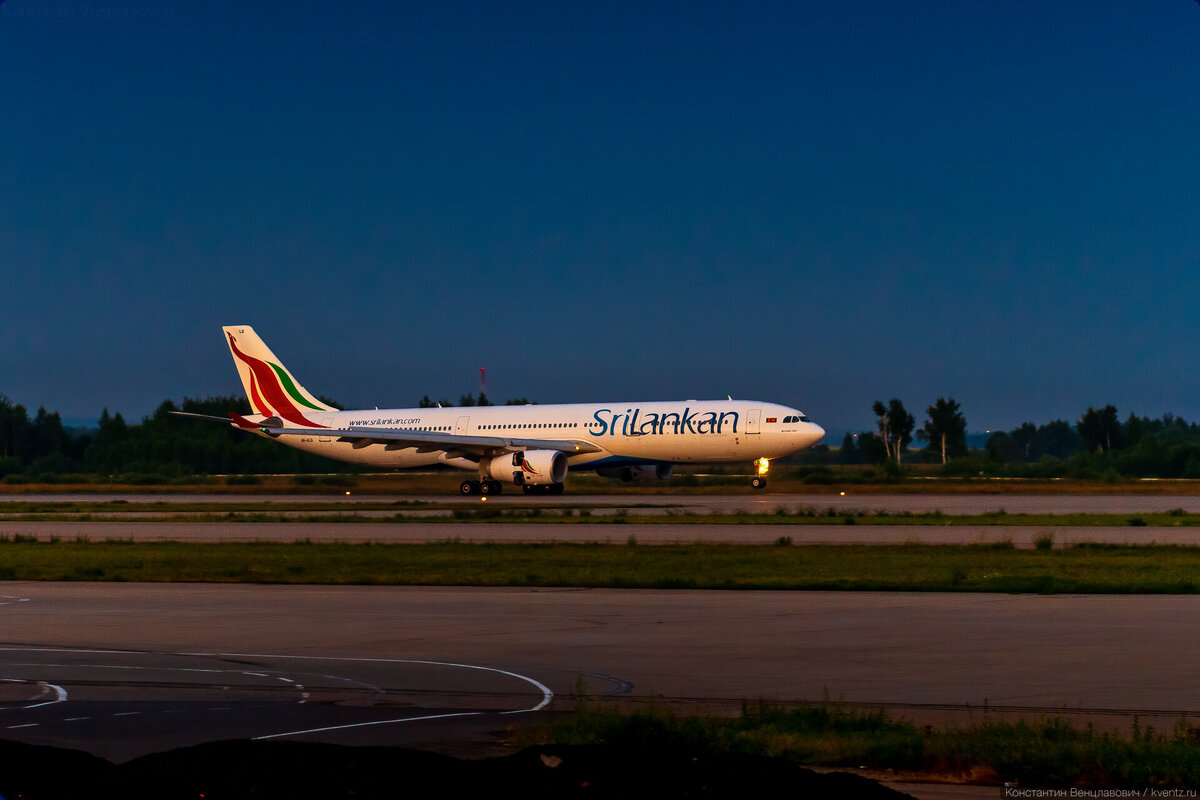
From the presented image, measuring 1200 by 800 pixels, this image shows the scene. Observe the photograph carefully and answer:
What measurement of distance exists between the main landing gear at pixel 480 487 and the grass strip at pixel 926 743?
44053 mm

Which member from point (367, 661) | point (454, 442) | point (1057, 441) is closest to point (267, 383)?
point (454, 442)

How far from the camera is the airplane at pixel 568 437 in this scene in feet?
167

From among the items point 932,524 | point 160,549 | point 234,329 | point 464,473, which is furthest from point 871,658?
point 234,329

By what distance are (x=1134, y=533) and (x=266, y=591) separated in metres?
20.6

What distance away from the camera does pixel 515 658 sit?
43.1 feet

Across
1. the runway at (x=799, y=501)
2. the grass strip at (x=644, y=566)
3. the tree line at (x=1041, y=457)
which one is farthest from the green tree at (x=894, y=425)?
the grass strip at (x=644, y=566)

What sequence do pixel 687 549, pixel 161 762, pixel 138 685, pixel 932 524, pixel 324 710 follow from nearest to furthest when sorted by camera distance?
1. pixel 161 762
2. pixel 324 710
3. pixel 138 685
4. pixel 687 549
5. pixel 932 524

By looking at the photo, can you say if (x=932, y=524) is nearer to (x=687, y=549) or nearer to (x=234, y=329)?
(x=687, y=549)

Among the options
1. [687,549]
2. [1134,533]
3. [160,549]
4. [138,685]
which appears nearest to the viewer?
[138,685]

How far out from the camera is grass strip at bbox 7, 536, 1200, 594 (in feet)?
68.0

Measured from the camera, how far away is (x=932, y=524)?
34.6 meters

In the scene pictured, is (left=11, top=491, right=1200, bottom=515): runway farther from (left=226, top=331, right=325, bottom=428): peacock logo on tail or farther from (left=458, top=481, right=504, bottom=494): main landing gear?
(left=226, top=331, right=325, bottom=428): peacock logo on tail

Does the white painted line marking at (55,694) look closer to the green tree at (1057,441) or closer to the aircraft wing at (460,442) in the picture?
the aircraft wing at (460,442)

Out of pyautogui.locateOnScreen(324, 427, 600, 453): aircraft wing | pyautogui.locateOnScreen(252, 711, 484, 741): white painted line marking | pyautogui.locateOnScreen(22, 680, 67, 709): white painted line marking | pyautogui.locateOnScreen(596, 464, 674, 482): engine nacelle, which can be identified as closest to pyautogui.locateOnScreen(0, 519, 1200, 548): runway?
pyautogui.locateOnScreen(324, 427, 600, 453): aircraft wing
